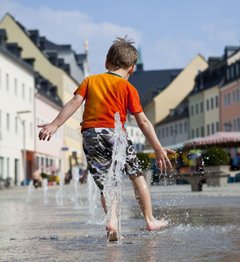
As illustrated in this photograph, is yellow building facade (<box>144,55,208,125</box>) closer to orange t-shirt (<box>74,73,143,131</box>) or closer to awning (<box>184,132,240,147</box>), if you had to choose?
awning (<box>184,132,240,147</box>)

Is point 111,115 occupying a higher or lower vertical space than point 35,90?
lower

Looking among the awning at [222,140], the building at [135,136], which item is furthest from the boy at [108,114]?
the building at [135,136]

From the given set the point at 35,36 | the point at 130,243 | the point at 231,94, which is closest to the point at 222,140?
the point at 130,243

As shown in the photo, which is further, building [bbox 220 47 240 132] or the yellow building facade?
the yellow building facade

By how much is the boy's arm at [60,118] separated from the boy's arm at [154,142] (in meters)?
0.49

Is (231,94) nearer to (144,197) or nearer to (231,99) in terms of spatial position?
(231,99)

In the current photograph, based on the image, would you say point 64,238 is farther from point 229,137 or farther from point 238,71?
point 238,71

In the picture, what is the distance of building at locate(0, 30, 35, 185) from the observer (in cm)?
6106

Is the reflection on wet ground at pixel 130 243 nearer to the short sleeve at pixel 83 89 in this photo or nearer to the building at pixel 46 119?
the short sleeve at pixel 83 89

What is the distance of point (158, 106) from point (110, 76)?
104553 millimetres

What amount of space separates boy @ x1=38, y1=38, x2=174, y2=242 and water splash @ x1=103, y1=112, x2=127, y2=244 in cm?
4

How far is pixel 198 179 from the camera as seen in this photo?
28297 millimetres

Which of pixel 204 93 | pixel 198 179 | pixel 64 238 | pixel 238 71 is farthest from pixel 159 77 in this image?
pixel 64 238

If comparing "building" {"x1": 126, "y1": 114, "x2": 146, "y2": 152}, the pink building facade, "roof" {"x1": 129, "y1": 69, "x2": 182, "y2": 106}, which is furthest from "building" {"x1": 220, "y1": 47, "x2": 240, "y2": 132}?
"building" {"x1": 126, "y1": 114, "x2": 146, "y2": 152}
